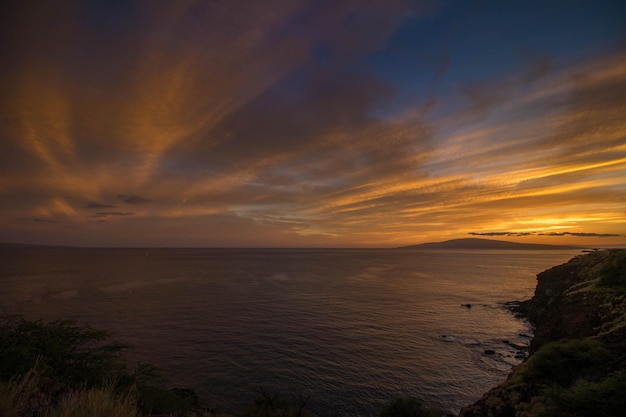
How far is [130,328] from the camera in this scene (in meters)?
45.1

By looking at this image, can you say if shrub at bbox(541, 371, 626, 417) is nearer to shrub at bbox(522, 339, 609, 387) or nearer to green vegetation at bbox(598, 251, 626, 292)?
shrub at bbox(522, 339, 609, 387)

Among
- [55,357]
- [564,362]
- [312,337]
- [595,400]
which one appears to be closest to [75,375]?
[55,357]

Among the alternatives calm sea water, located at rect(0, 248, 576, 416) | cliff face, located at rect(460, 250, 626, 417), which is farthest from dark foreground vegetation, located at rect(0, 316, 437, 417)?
cliff face, located at rect(460, 250, 626, 417)

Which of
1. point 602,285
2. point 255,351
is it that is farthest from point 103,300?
point 602,285

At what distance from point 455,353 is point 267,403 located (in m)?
25.9

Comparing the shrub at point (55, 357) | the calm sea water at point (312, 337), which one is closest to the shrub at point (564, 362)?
the calm sea water at point (312, 337)

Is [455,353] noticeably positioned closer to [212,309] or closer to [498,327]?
[498,327]

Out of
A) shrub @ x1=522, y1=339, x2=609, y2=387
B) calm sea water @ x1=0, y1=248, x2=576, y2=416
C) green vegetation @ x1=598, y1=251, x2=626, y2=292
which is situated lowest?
calm sea water @ x1=0, y1=248, x2=576, y2=416

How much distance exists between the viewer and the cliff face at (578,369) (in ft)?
37.0

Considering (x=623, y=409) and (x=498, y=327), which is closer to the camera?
(x=623, y=409)

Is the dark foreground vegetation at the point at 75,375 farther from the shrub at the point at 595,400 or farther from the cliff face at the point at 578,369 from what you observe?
the shrub at the point at 595,400

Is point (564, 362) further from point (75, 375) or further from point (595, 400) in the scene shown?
point (75, 375)

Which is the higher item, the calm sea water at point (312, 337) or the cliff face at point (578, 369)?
the cliff face at point (578, 369)

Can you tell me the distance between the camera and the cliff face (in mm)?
11266
